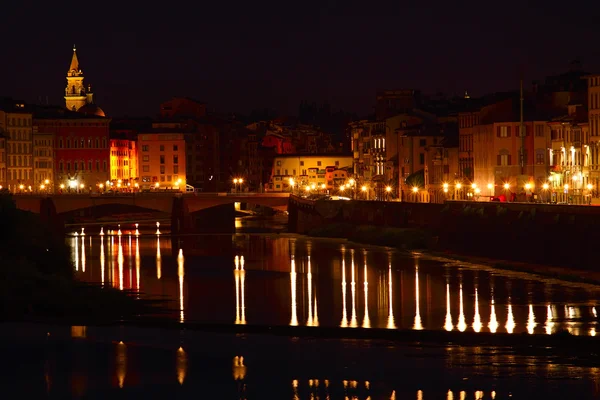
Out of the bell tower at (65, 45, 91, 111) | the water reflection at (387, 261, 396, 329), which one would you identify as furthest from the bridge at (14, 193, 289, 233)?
the bell tower at (65, 45, 91, 111)

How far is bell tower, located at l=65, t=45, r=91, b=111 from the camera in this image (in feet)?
565

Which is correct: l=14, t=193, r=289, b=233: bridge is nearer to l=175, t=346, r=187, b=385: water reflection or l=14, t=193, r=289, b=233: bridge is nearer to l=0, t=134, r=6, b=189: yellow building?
l=0, t=134, r=6, b=189: yellow building

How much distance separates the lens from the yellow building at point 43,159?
135 metres

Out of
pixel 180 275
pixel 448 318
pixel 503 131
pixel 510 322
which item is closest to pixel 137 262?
pixel 180 275

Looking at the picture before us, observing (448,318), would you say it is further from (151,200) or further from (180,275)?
(151,200)

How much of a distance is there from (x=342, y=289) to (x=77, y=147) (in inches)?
3608

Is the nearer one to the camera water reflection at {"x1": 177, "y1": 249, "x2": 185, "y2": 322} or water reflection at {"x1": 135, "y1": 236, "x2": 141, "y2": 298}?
water reflection at {"x1": 177, "y1": 249, "x2": 185, "y2": 322}

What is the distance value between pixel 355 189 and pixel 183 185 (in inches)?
1042

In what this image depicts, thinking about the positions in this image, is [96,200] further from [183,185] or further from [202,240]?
[183,185]

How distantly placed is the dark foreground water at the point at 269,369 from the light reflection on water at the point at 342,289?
4.37 meters

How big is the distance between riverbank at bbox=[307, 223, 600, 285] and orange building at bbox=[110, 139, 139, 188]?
195ft

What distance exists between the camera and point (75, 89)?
173375 mm

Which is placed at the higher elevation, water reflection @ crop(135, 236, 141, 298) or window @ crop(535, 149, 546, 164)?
window @ crop(535, 149, 546, 164)

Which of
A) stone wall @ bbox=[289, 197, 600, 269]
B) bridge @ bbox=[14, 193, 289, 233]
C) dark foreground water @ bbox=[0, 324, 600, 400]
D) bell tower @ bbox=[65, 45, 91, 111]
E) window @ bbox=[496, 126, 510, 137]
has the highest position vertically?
bell tower @ bbox=[65, 45, 91, 111]
